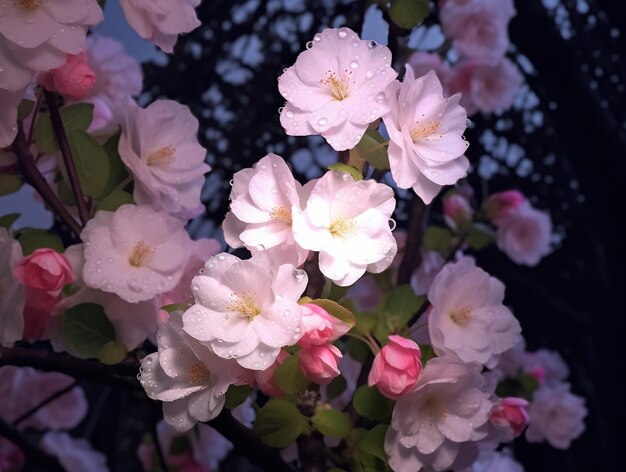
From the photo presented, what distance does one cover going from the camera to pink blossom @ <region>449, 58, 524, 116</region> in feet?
3.81

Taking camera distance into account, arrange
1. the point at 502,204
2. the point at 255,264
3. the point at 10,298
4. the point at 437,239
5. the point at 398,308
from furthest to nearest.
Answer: the point at 502,204 → the point at 437,239 → the point at 398,308 → the point at 10,298 → the point at 255,264

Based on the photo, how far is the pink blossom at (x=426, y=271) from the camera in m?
0.90

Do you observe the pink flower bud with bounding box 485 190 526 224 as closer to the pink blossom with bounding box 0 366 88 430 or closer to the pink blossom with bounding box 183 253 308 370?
the pink blossom with bounding box 0 366 88 430

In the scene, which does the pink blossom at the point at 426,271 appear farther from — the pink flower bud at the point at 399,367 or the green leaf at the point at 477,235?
the pink flower bud at the point at 399,367

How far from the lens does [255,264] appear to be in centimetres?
42

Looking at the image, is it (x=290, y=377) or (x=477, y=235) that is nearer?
(x=290, y=377)

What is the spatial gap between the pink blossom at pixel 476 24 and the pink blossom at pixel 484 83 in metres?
0.04

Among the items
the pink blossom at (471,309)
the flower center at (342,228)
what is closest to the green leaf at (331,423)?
the pink blossom at (471,309)

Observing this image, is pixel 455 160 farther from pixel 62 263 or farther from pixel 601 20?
pixel 601 20

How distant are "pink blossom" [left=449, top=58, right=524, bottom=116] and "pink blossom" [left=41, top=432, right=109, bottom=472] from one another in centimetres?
79

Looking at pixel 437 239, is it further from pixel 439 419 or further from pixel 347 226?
pixel 347 226

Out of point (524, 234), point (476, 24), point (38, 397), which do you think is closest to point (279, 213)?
point (38, 397)

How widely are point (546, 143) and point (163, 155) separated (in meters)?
1.24

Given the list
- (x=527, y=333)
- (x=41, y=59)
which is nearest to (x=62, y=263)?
(x=41, y=59)
